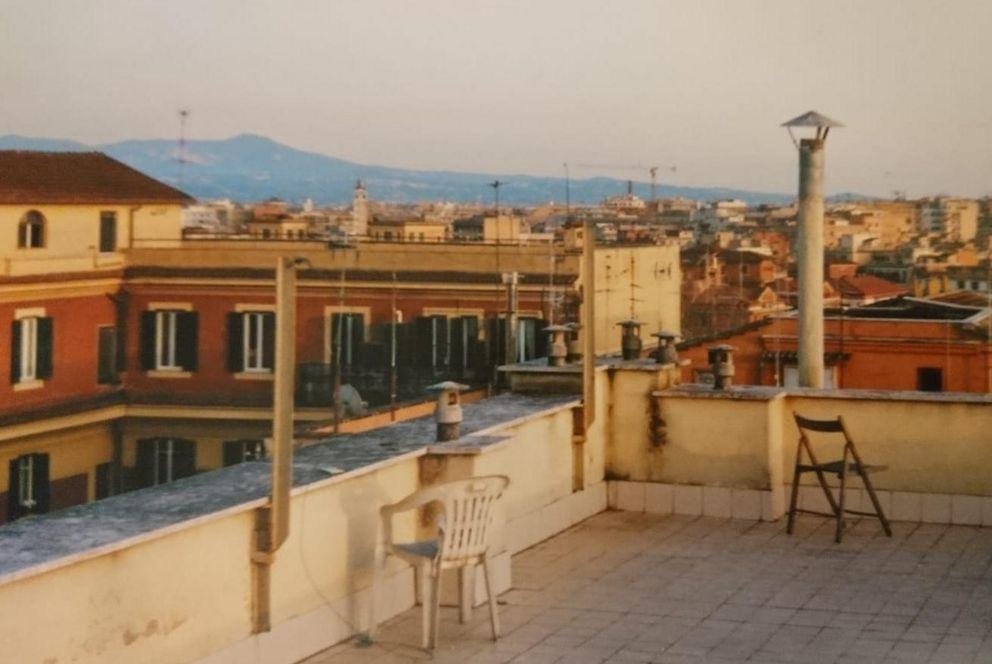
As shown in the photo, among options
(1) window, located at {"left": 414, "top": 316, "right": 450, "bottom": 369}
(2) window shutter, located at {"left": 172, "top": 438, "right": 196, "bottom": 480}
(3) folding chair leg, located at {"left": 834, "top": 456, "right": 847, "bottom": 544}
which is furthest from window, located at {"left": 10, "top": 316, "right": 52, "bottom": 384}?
(3) folding chair leg, located at {"left": 834, "top": 456, "right": 847, "bottom": 544}

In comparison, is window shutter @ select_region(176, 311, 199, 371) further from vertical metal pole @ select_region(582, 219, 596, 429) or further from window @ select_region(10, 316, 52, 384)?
vertical metal pole @ select_region(582, 219, 596, 429)

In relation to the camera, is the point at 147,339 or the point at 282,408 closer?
the point at 282,408

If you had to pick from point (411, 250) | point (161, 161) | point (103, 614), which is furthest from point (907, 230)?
point (103, 614)

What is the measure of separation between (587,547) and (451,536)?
2530mm

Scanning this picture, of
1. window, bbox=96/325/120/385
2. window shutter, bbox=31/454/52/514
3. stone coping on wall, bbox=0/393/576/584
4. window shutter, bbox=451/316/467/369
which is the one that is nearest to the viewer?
stone coping on wall, bbox=0/393/576/584

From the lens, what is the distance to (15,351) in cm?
2189

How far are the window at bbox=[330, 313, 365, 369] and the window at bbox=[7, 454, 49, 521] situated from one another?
5390 millimetres

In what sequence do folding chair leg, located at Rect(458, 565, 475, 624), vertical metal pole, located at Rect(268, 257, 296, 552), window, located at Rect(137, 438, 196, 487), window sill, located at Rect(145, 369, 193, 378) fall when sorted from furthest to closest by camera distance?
window sill, located at Rect(145, 369, 193, 378), window, located at Rect(137, 438, 196, 487), folding chair leg, located at Rect(458, 565, 475, 624), vertical metal pole, located at Rect(268, 257, 296, 552)

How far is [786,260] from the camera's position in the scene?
2761 cm

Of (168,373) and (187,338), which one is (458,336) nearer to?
(187,338)

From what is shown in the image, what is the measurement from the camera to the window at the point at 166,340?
25.5 meters

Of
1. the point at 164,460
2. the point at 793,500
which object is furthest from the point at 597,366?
the point at 164,460

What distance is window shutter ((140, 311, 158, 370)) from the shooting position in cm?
2530

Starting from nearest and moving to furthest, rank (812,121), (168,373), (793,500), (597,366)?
(793,500), (597,366), (812,121), (168,373)
